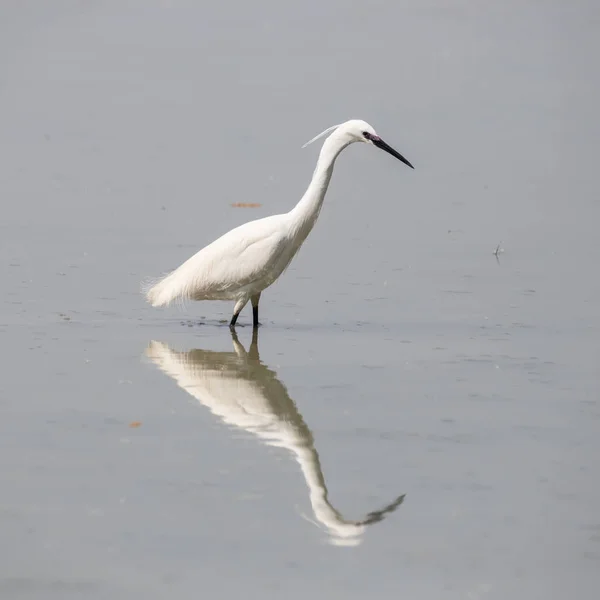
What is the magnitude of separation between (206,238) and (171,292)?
302cm

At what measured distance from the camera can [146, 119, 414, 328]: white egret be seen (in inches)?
396

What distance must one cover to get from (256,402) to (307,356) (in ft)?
4.15

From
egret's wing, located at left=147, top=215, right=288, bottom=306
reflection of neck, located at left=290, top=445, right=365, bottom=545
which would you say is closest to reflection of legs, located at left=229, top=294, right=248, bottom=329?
egret's wing, located at left=147, top=215, right=288, bottom=306

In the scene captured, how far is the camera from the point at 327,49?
24469mm

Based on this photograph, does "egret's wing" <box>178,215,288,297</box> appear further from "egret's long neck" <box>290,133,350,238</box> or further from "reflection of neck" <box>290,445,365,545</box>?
"reflection of neck" <box>290,445,365,545</box>

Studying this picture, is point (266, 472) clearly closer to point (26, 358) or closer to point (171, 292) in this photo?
point (26, 358)

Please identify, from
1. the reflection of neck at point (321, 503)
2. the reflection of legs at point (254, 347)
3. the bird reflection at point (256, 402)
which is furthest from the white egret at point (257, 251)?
the reflection of neck at point (321, 503)

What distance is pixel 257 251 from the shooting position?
10062 millimetres

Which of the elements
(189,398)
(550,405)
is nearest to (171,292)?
(189,398)

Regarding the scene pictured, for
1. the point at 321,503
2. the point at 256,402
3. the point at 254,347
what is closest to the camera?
the point at 321,503

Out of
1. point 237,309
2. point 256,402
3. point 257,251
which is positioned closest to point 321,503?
point 256,402

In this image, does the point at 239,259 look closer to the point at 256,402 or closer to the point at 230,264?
the point at 230,264

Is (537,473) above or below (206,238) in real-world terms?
above

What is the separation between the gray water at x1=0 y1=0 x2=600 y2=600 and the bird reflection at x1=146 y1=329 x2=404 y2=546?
22 millimetres
